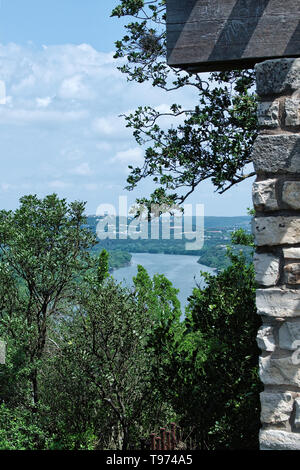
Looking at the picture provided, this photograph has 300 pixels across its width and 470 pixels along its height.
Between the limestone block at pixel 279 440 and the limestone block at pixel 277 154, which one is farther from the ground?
the limestone block at pixel 277 154

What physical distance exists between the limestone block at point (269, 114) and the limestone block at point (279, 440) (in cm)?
144

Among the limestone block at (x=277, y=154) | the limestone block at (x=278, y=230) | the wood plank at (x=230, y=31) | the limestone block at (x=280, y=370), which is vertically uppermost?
the wood plank at (x=230, y=31)

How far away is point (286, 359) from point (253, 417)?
2.02 m

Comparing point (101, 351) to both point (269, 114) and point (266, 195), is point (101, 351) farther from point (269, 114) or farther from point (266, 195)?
point (269, 114)

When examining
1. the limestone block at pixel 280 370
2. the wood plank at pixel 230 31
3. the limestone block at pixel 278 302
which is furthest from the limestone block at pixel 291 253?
the wood plank at pixel 230 31

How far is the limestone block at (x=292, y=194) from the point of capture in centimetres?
248

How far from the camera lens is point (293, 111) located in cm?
249

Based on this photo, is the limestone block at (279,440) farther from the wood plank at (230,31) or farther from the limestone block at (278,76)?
the wood plank at (230,31)

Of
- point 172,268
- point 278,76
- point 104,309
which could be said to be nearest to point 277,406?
point 278,76

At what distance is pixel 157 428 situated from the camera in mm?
6512

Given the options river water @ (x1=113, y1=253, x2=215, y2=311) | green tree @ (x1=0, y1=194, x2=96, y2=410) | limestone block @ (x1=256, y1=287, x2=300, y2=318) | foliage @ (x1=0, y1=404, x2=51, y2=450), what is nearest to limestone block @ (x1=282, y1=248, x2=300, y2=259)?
limestone block @ (x1=256, y1=287, x2=300, y2=318)

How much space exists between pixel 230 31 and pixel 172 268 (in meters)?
9.12
